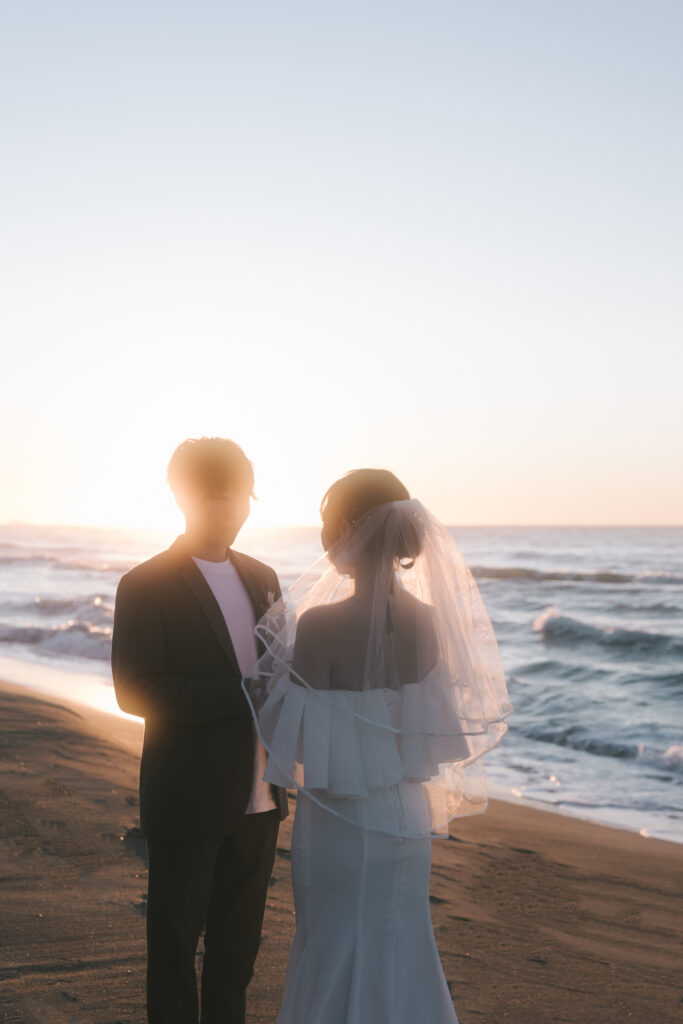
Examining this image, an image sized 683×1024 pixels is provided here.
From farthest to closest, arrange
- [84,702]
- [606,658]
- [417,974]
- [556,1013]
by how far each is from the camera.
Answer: [606,658] < [84,702] < [556,1013] < [417,974]

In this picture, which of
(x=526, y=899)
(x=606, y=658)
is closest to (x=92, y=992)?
(x=526, y=899)

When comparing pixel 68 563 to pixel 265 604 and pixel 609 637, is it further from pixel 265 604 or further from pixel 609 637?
pixel 265 604

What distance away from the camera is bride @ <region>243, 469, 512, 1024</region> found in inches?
98.8

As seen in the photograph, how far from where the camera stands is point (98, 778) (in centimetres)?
643

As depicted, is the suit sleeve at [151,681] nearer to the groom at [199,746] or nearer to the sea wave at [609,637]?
the groom at [199,746]

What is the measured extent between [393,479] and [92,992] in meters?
2.34

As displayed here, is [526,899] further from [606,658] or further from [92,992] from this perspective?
[606,658]

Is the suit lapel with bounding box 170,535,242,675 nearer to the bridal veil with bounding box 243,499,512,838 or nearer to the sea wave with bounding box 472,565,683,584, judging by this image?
the bridal veil with bounding box 243,499,512,838

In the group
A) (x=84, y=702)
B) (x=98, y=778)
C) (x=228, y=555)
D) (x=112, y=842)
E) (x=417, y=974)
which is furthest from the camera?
(x=84, y=702)

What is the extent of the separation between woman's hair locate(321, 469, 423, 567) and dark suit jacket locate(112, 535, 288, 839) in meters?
0.46

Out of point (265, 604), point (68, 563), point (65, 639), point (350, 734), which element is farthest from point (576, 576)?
point (350, 734)

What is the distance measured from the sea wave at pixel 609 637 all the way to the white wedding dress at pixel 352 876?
56.7 feet

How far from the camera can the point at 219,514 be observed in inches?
110

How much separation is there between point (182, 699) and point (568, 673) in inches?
554
